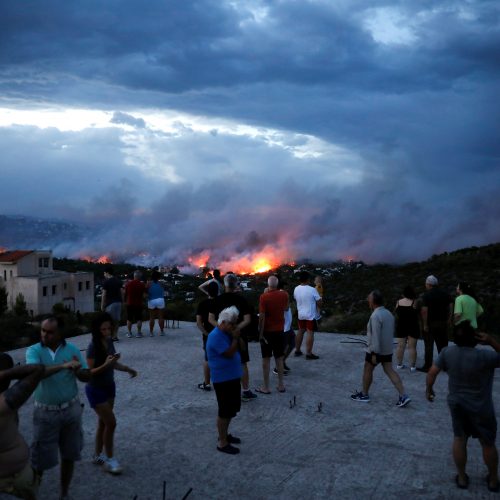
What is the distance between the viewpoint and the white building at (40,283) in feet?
171

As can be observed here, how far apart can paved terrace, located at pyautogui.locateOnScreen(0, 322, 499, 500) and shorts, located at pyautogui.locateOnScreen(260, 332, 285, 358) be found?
64cm

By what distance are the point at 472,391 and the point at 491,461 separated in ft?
2.35

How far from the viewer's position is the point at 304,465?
19.5 feet

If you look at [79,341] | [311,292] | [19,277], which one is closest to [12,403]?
[311,292]

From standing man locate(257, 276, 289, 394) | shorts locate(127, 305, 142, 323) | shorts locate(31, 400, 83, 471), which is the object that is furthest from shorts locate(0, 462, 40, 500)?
→ shorts locate(127, 305, 142, 323)

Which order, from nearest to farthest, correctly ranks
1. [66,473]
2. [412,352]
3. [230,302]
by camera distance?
1. [66,473]
2. [230,302]
3. [412,352]

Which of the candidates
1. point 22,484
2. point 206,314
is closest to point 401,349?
point 206,314

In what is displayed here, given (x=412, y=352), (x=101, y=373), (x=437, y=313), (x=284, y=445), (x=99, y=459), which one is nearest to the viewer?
(x=101, y=373)

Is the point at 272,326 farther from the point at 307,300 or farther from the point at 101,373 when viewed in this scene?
the point at 101,373

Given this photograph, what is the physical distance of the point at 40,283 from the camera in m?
52.1

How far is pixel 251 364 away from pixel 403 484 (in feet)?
17.5

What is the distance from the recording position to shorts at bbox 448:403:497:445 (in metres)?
Answer: 5.18

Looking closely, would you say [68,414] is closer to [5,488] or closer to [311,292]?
[5,488]

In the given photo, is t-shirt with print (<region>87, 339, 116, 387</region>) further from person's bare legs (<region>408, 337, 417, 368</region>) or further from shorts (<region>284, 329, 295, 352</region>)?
person's bare legs (<region>408, 337, 417, 368</region>)
